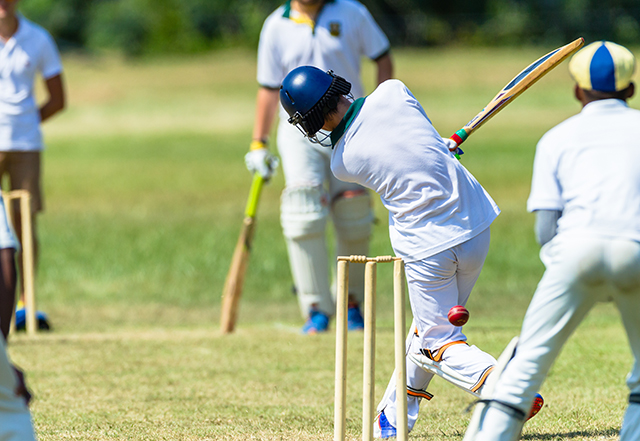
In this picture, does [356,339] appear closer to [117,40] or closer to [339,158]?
[339,158]

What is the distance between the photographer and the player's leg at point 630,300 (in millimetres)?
2666

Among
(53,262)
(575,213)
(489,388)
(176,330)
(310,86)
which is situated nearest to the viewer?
(575,213)

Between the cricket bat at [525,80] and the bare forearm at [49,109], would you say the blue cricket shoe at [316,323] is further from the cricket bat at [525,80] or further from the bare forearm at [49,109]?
the cricket bat at [525,80]

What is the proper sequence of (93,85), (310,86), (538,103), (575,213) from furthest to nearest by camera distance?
(93,85) < (538,103) < (310,86) < (575,213)

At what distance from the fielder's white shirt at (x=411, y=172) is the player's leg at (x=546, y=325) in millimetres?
574

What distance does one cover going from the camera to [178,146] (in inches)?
802

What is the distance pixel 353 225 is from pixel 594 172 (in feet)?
11.1

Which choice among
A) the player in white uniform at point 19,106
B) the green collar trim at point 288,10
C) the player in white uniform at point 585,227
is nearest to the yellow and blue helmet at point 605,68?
the player in white uniform at point 585,227

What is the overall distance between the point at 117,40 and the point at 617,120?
4110cm

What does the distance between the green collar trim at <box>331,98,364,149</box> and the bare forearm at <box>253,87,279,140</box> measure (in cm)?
276

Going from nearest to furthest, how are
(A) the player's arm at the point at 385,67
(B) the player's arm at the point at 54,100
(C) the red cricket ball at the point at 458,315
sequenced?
(C) the red cricket ball at the point at 458,315, (A) the player's arm at the point at 385,67, (B) the player's arm at the point at 54,100

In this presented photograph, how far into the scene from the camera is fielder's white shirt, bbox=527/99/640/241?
270 centimetres

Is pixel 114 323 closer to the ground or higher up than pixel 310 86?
closer to the ground

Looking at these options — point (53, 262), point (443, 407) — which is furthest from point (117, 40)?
point (443, 407)
